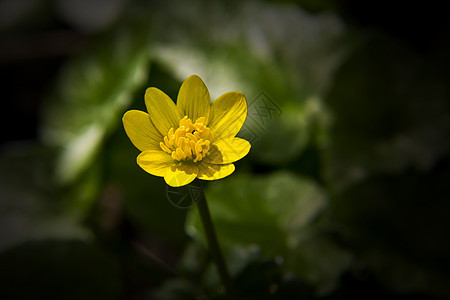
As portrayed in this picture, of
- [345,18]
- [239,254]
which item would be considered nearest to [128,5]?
[345,18]

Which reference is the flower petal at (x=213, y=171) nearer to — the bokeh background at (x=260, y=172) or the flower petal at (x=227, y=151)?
the flower petal at (x=227, y=151)

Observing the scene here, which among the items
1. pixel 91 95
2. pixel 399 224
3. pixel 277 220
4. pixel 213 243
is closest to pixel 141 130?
pixel 213 243

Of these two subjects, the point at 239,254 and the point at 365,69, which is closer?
the point at 239,254

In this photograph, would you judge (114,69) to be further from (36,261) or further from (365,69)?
(365,69)

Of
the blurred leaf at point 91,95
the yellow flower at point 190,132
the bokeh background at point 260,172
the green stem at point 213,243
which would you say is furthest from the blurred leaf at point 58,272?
the yellow flower at point 190,132

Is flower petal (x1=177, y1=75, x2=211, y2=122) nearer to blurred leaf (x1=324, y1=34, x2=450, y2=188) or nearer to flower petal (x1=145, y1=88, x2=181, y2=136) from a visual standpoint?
flower petal (x1=145, y1=88, x2=181, y2=136)

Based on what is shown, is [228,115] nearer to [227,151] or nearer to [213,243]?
[227,151]
